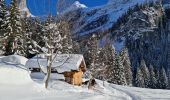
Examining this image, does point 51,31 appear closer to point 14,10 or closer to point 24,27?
point 14,10

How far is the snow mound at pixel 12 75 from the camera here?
22281 millimetres

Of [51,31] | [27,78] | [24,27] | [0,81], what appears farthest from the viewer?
[24,27]

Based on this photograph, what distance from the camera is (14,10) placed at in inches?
2416

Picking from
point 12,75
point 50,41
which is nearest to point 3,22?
point 50,41

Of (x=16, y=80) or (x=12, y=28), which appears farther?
A: (x=12, y=28)

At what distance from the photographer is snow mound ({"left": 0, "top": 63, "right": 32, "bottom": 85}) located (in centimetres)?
2228

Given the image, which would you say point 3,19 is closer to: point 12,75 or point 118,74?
point 118,74

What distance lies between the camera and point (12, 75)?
23.0 m

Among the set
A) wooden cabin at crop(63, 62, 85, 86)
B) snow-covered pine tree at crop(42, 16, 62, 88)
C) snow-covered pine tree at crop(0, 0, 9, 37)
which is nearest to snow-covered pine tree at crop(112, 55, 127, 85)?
wooden cabin at crop(63, 62, 85, 86)

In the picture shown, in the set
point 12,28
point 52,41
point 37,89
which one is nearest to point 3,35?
point 12,28

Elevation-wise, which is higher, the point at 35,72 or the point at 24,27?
the point at 24,27

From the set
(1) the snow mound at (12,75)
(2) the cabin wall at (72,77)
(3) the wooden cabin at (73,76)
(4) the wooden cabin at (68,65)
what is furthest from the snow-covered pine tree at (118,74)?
(1) the snow mound at (12,75)

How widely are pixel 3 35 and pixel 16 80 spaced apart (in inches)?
1535

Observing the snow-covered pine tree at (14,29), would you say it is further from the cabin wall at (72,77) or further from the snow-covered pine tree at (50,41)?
the snow-covered pine tree at (50,41)
